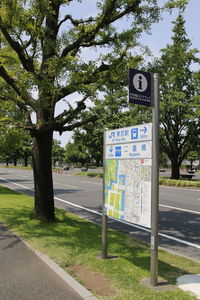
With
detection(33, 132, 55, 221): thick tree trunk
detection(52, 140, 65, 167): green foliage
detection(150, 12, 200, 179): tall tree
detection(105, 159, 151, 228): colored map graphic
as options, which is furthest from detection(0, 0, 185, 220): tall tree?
detection(52, 140, 65, 167): green foliage

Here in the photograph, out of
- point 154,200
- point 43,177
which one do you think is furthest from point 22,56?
point 154,200

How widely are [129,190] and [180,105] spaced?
2127cm

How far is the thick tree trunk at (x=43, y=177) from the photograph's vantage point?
8523 mm

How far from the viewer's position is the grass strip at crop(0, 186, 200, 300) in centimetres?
413

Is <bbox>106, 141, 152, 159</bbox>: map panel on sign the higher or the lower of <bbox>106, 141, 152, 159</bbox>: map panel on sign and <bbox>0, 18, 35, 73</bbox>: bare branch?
the lower

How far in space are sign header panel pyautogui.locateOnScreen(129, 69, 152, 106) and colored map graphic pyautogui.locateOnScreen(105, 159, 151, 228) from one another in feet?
3.07

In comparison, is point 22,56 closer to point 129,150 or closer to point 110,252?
point 129,150

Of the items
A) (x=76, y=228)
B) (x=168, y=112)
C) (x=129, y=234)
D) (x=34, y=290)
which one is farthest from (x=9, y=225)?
(x=168, y=112)

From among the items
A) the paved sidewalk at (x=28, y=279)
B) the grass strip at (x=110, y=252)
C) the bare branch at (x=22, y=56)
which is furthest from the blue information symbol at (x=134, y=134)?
the bare branch at (x=22, y=56)

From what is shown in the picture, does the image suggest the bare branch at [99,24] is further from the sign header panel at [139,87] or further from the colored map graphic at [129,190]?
the colored map graphic at [129,190]

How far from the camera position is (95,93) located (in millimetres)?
8039

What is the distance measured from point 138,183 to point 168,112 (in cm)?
2305

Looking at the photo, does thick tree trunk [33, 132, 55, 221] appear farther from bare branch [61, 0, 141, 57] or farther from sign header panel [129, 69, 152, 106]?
sign header panel [129, 69, 152, 106]

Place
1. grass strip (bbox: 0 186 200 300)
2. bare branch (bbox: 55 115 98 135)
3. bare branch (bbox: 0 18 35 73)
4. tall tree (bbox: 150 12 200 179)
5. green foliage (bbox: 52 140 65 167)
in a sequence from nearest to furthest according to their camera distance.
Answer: grass strip (bbox: 0 186 200 300) < bare branch (bbox: 0 18 35 73) < bare branch (bbox: 55 115 98 135) < tall tree (bbox: 150 12 200 179) < green foliage (bbox: 52 140 65 167)
